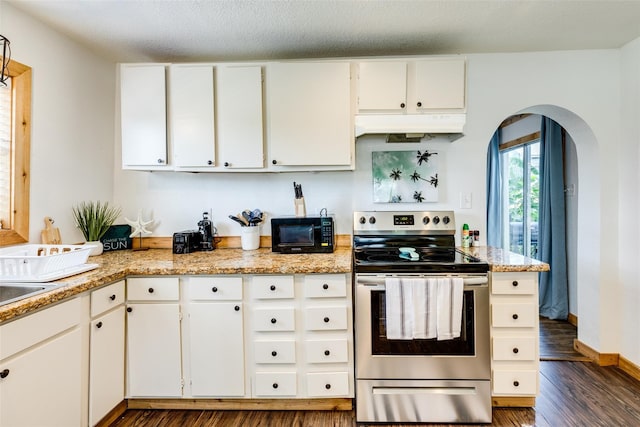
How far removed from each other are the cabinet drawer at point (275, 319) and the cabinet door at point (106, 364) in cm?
79

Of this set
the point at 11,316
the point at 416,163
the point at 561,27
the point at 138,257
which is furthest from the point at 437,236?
the point at 11,316

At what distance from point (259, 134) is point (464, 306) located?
67.7 inches

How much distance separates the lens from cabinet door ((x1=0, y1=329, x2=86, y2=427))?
1.26 m

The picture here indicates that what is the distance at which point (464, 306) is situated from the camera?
1.86m

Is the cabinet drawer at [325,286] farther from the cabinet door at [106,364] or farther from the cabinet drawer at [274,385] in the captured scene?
the cabinet door at [106,364]

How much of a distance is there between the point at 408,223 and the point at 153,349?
189 centimetres

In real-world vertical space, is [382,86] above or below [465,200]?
above

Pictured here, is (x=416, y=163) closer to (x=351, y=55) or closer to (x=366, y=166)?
(x=366, y=166)

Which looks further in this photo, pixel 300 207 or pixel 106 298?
pixel 300 207

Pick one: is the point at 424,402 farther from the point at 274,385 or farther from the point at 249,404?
the point at 249,404

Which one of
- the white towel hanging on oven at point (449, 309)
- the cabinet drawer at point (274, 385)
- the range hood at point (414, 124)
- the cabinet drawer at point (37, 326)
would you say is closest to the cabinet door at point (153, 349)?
the cabinet drawer at point (37, 326)

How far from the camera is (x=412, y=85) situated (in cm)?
223

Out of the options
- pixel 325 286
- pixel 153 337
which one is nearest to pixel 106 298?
pixel 153 337

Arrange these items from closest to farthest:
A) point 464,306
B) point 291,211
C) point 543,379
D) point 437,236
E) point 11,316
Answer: point 11,316
point 464,306
point 543,379
point 437,236
point 291,211
